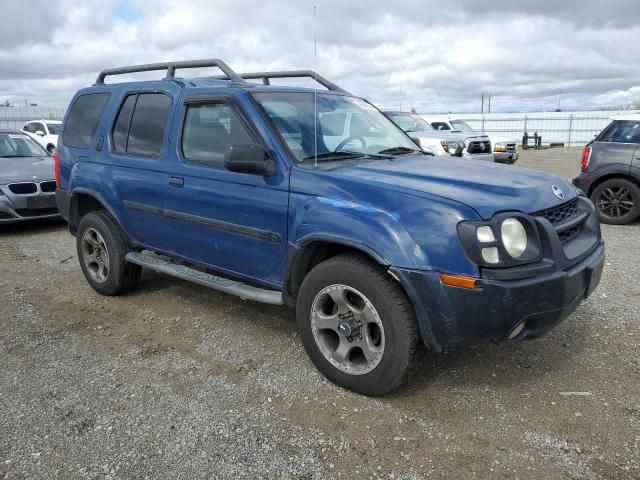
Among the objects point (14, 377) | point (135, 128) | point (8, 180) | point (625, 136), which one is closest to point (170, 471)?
point (14, 377)

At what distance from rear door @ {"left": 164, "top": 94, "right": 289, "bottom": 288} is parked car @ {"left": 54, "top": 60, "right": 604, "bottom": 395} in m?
0.01

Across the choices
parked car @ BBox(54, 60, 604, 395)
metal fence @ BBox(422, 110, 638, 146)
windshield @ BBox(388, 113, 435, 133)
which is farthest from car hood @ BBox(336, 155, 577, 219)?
metal fence @ BBox(422, 110, 638, 146)

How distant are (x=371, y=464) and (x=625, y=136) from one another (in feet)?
25.2

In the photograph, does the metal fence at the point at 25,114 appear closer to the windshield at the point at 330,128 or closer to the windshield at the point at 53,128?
the windshield at the point at 53,128

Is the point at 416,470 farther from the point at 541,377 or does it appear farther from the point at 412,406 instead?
the point at 541,377

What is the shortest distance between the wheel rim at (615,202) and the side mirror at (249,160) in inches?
270

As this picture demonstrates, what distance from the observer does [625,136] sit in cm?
825

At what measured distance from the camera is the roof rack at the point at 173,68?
14.0ft

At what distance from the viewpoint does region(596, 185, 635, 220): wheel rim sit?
8203 millimetres

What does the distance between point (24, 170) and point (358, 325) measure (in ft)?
22.9

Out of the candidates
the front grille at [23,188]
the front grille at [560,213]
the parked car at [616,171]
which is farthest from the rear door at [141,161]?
the parked car at [616,171]

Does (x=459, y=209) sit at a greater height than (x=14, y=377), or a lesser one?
greater

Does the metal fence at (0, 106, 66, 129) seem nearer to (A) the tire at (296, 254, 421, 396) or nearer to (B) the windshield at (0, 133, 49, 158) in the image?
(B) the windshield at (0, 133, 49, 158)

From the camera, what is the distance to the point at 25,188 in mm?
7863
